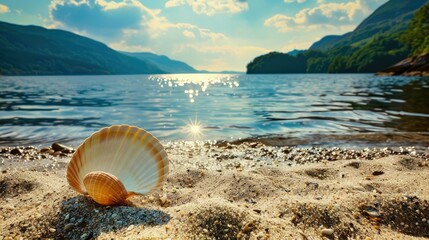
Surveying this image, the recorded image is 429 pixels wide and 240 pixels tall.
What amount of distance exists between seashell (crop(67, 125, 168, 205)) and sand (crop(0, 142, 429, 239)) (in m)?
0.28

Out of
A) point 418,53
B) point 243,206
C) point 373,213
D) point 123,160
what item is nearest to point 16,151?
point 123,160

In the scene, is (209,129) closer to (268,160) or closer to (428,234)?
(268,160)

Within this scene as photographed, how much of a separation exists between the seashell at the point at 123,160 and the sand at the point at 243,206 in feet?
0.91

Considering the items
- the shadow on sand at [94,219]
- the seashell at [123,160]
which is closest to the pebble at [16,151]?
the seashell at [123,160]

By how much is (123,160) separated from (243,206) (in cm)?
169

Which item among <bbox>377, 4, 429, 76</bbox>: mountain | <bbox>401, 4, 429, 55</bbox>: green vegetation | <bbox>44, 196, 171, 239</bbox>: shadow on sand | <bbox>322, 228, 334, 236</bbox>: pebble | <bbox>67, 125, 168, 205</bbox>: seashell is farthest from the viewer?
<bbox>401, 4, 429, 55</bbox>: green vegetation

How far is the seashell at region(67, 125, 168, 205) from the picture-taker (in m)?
3.78

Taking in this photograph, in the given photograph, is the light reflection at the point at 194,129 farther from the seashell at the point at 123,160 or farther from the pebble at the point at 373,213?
the pebble at the point at 373,213

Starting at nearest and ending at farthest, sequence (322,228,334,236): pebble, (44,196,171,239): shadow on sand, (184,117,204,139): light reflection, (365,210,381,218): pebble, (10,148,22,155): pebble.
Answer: (44,196,171,239): shadow on sand → (322,228,334,236): pebble → (365,210,381,218): pebble → (10,148,22,155): pebble → (184,117,204,139): light reflection

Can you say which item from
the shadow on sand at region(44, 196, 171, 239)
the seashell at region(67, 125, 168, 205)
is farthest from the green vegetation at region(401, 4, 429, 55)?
the shadow on sand at region(44, 196, 171, 239)

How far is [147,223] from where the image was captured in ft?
10.4

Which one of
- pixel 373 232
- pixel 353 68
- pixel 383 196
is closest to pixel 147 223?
pixel 373 232

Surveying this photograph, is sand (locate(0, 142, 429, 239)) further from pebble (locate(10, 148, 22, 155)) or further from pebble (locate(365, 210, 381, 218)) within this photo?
pebble (locate(10, 148, 22, 155))

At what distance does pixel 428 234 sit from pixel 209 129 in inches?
364
